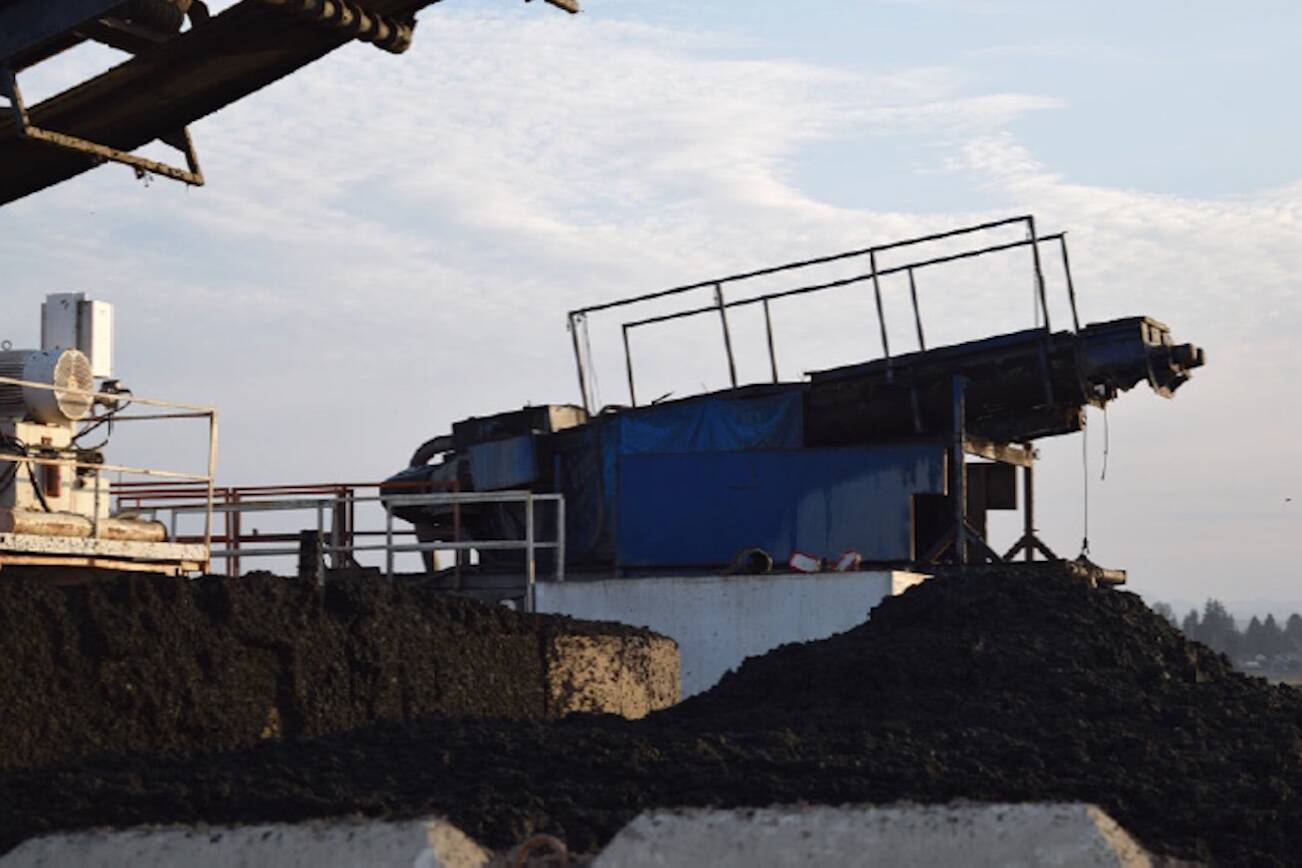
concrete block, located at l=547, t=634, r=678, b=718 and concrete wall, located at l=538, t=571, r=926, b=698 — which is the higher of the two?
concrete wall, located at l=538, t=571, r=926, b=698

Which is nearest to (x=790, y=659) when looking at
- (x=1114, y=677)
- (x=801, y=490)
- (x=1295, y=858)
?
(x=1114, y=677)

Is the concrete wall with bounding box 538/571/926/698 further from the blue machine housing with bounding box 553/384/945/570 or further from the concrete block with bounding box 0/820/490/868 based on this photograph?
the concrete block with bounding box 0/820/490/868

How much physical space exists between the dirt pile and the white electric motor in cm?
211

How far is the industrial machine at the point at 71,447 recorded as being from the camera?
13336 millimetres

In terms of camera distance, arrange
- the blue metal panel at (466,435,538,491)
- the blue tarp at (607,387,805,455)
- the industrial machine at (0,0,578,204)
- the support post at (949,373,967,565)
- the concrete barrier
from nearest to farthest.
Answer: the concrete barrier → the industrial machine at (0,0,578,204) → the support post at (949,373,967,565) → the blue tarp at (607,387,805,455) → the blue metal panel at (466,435,538,491)

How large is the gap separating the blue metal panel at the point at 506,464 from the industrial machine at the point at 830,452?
21 mm

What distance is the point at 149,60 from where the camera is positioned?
12.2m

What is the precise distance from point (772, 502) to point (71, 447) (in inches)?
452

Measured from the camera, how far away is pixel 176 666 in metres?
11.7

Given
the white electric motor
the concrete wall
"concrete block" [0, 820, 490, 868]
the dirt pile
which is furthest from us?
the concrete wall

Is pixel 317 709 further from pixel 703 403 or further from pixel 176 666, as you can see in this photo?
pixel 703 403

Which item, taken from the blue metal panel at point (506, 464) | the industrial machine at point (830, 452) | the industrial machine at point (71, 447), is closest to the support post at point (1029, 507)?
the industrial machine at point (830, 452)

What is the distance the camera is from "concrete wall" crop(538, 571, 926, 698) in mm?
20188

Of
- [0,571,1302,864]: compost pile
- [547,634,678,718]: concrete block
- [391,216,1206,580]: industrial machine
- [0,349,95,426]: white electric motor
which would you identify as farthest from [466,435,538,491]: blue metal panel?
[0,571,1302,864]: compost pile
